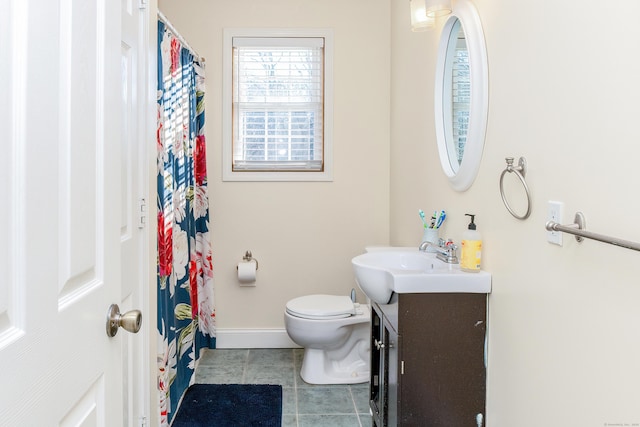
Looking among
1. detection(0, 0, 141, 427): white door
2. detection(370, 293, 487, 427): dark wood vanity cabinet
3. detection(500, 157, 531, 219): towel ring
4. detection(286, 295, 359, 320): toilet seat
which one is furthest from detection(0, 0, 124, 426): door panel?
detection(286, 295, 359, 320): toilet seat

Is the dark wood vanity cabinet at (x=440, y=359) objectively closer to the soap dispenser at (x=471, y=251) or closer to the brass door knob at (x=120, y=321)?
the soap dispenser at (x=471, y=251)

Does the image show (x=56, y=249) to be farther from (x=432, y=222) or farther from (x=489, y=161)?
(x=432, y=222)

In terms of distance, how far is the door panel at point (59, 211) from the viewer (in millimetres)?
646

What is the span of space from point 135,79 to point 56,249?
1.25 meters

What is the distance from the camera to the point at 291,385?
9.50ft

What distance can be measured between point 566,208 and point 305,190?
2.39 m

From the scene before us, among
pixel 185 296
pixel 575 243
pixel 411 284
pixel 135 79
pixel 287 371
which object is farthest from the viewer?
pixel 287 371

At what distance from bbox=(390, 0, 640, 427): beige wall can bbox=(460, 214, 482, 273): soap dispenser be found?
34 millimetres

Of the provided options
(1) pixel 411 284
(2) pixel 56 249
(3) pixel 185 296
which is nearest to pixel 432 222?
(1) pixel 411 284

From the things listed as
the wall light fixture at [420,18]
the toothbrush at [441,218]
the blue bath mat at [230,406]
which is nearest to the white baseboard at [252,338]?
the blue bath mat at [230,406]

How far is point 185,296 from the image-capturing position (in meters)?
2.69

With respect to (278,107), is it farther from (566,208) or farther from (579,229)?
(579,229)

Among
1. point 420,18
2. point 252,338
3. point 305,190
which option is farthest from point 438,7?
point 252,338

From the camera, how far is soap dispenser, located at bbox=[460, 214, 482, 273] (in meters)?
1.77
